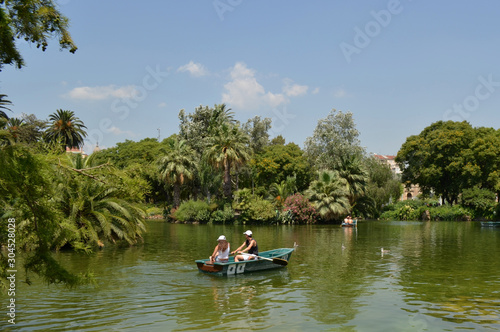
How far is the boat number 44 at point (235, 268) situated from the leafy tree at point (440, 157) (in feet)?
171

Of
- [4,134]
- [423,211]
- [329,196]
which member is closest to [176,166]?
[329,196]

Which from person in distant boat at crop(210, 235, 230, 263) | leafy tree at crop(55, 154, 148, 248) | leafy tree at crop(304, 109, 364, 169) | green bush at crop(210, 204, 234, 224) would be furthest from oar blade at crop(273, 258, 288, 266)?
leafy tree at crop(304, 109, 364, 169)

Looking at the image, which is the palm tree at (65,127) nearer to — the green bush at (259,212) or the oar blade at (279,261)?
the green bush at (259,212)

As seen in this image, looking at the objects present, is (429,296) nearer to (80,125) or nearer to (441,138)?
(441,138)

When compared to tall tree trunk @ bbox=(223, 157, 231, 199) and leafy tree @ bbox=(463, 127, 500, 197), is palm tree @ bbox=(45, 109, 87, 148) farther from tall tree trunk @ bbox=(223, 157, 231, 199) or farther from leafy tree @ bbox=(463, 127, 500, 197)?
leafy tree @ bbox=(463, 127, 500, 197)

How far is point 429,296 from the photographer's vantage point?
1452 centimetres

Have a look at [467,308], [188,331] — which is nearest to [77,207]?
[188,331]

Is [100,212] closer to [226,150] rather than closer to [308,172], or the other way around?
[226,150]

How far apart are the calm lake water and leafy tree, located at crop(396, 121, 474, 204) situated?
43.4m

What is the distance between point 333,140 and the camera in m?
65.1

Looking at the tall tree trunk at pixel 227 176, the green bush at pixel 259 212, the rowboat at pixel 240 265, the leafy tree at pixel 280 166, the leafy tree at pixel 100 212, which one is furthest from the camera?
the leafy tree at pixel 280 166

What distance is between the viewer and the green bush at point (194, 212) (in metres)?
56.2

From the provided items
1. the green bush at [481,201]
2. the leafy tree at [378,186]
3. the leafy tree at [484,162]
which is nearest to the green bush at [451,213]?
the green bush at [481,201]

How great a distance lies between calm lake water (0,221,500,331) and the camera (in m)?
11.5
